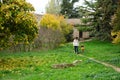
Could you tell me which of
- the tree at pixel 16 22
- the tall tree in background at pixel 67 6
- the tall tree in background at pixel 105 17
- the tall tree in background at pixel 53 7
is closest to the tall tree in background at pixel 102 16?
the tall tree in background at pixel 105 17

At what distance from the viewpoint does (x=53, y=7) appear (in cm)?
8481

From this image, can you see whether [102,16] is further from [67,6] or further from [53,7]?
[53,7]

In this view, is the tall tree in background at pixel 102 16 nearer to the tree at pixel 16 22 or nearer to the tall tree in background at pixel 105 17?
the tall tree in background at pixel 105 17

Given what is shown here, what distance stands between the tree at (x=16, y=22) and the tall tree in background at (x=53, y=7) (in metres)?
55.9

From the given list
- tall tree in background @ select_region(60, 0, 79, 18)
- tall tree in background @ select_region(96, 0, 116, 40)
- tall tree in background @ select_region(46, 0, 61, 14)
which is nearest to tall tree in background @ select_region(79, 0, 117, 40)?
tall tree in background @ select_region(96, 0, 116, 40)

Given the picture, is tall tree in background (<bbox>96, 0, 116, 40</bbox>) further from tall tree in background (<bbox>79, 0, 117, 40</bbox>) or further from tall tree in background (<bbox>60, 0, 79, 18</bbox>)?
tall tree in background (<bbox>60, 0, 79, 18</bbox>)

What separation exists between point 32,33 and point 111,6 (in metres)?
22.6

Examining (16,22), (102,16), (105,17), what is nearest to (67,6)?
(102,16)

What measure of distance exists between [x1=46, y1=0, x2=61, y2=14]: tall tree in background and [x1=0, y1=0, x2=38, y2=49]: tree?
183 feet

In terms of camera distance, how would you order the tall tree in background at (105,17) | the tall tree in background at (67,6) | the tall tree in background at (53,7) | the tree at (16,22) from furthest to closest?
Answer: the tall tree in background at (53,7) < the tall tree in background at (67,6) < the tall tree in background at (105,17) < the tree at (16,22)

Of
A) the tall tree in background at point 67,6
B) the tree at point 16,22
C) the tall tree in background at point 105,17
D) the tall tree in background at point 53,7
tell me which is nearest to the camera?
the tree at point 16,22

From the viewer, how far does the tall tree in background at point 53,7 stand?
274 feet

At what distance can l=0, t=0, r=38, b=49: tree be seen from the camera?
2473 cm

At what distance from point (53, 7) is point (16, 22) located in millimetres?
60330
